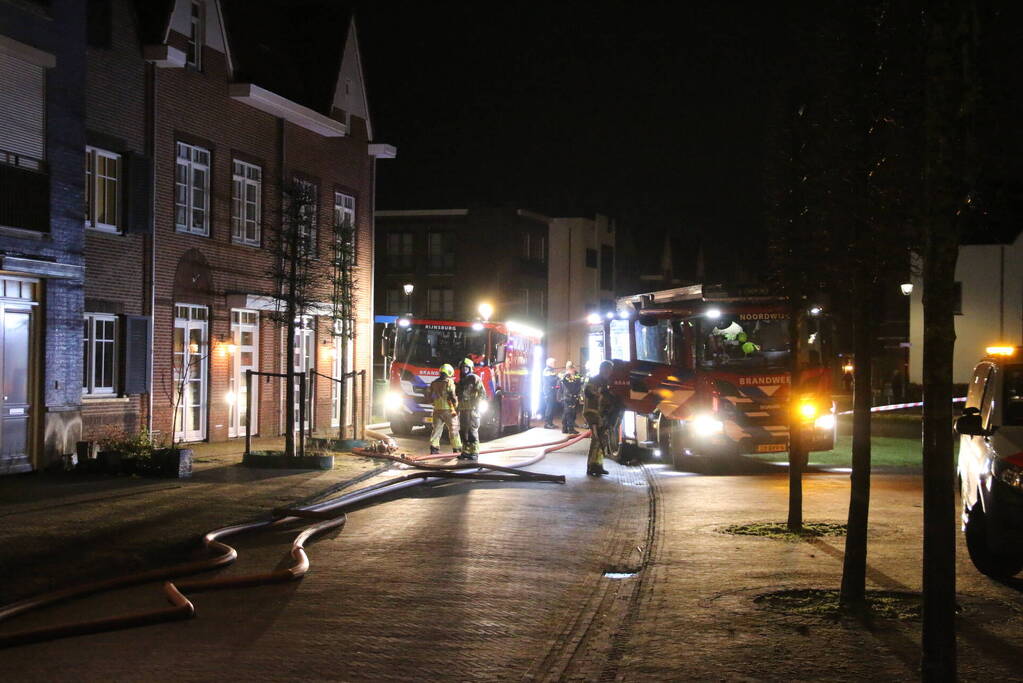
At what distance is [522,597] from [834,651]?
8.82 ft

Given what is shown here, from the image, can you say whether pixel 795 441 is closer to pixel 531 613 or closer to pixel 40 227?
pixel 531 613

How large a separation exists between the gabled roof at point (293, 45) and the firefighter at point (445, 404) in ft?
27.1

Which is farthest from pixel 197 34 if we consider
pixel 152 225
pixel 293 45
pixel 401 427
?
pixel 401 427

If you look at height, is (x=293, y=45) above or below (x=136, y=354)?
above

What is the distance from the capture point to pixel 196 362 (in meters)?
24.2

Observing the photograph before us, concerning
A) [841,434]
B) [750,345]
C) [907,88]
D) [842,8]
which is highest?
[842,8]

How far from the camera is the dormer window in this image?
949 inches

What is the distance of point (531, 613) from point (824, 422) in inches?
540

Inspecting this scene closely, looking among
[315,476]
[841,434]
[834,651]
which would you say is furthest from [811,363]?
[834,651]

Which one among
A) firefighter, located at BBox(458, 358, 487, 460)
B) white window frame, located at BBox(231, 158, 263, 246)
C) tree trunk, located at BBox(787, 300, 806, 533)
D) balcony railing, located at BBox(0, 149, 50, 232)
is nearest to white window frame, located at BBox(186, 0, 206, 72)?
white window frame, located at BBox(231, 158, 263, 246)

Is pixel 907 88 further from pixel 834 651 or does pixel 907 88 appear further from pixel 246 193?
pixel 246 193

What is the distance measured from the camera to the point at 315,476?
18.1 meters

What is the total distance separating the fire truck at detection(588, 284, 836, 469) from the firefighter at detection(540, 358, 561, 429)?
13.7 metres

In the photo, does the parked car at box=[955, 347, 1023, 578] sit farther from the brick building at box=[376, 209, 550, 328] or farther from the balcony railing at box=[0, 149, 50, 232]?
the brick building at box=[376, 209, 550, 328]
